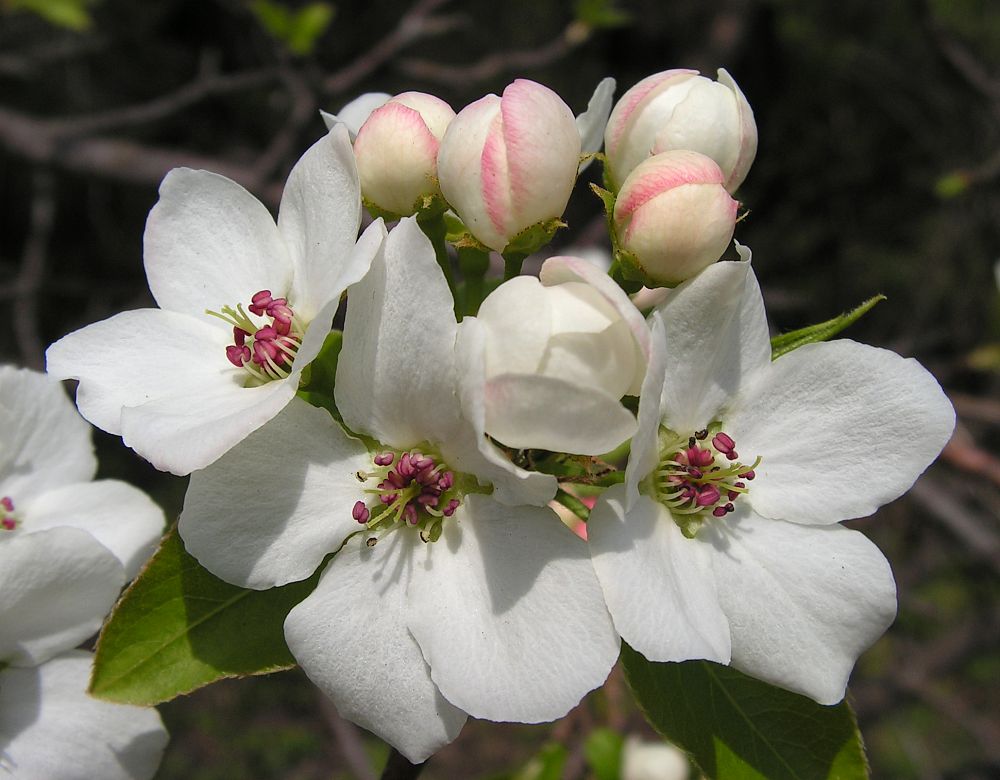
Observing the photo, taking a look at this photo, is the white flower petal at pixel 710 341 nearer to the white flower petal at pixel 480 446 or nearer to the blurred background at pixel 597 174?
the white flower petal at pixel 480 446

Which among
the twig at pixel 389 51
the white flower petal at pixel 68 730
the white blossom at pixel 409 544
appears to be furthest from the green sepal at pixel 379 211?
the twig at pixel 389 51

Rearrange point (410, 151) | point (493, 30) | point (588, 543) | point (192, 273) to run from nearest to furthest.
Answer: point (588, 543), point (410, 151), point (192, 273), point (493, 30)

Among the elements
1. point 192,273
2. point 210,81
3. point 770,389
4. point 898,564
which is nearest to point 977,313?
point 898,564

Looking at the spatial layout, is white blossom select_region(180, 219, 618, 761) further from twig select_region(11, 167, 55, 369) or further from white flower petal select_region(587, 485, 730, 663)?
twig select_region(11, 167, 55, 369)

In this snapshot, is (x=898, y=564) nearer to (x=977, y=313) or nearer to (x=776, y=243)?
(x=977, y=313)

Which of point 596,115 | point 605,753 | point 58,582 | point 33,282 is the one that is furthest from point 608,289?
point 33,282

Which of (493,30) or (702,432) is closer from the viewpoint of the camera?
(702,432)
